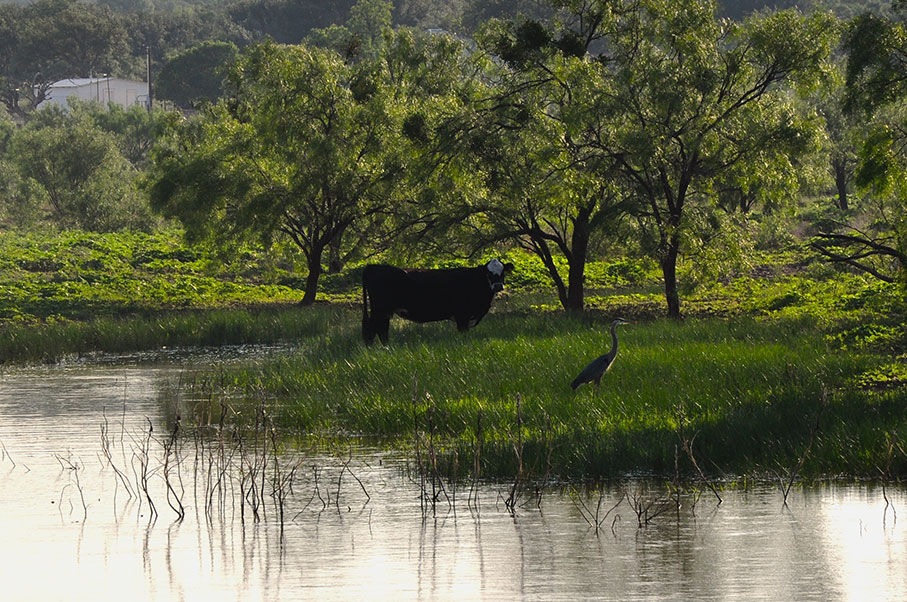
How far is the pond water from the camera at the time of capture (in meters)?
10.8

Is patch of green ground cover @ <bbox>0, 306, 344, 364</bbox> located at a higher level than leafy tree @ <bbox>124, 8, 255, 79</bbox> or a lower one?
lower

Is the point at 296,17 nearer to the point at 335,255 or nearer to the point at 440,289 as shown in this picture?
the point at 335,255

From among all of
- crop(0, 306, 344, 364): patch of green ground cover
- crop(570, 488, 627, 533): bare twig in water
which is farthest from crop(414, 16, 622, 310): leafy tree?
crop(570, 488, 627, 533): bare twig in water

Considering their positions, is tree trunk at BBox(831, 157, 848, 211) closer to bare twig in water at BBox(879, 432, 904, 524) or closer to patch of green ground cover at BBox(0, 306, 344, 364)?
patch of green ground cover at BBox(0, 306, 344, 364)

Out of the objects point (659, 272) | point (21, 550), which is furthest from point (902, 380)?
point (659, 272)

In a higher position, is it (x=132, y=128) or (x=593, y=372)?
(x=132, y=128)

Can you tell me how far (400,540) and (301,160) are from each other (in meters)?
27.1

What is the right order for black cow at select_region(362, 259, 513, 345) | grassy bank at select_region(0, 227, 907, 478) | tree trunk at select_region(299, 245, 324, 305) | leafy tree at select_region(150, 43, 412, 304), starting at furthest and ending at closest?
tree trunk at select_region(299, 245, 324, 305), leafy tree at select_region(150, 43, 412, 304), black cow at select_region(362, 259, 513, 345), grassy bank at select_region(0, 227, 907, 478)

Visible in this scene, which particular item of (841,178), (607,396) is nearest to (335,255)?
(607,396)

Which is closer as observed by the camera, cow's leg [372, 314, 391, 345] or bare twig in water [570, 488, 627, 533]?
bare twig in water [570, 488, 627, 533]

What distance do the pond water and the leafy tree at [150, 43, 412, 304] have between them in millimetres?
21983

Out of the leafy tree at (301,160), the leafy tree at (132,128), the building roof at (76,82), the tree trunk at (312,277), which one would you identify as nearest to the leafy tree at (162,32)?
the building roof at (76,82)

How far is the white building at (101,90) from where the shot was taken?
13238 cm

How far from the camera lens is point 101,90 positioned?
13438cm
